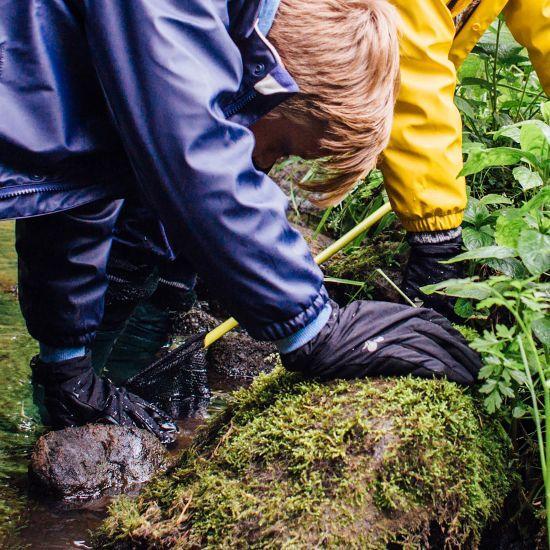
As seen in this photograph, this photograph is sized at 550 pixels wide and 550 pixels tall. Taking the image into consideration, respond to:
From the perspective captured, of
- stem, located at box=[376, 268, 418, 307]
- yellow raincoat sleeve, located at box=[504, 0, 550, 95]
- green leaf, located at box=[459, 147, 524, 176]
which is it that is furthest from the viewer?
yellow raincoat sleeve, located at box=[504, 0, 550, 95]

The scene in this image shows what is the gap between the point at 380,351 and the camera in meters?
1.87

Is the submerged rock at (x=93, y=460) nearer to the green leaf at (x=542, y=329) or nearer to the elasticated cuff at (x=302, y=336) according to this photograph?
the elasticated cuff at (x=302, y=336)

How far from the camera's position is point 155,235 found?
3346mm

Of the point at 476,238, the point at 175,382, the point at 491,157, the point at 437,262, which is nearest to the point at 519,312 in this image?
the point at 491,157

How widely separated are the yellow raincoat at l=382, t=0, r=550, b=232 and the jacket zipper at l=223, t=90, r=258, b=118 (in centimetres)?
79

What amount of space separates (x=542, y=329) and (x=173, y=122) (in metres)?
0.96

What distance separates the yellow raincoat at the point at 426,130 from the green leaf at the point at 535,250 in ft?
2.54

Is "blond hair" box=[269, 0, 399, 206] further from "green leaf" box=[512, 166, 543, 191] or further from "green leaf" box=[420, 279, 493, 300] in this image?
"green leaf" box=[420, 279, 493, 300]

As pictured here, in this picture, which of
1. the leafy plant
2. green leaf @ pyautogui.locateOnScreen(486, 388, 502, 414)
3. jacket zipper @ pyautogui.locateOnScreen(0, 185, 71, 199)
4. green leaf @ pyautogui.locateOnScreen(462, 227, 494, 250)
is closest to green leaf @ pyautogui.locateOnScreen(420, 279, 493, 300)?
the leafy plant

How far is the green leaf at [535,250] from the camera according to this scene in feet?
5.42

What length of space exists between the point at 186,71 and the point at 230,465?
956mm

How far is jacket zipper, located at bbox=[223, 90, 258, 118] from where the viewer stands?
6.21 feet

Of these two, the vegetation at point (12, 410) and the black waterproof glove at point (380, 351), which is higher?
the black waterproof glove at point (380, 351)

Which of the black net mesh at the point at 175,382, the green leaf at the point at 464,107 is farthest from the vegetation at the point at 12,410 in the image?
the green leaf at the point at 464,107
